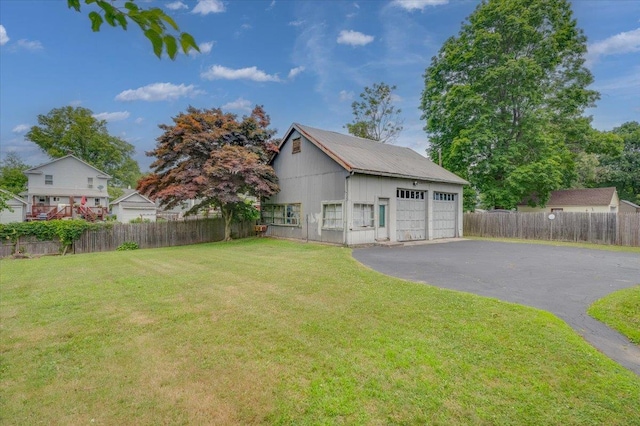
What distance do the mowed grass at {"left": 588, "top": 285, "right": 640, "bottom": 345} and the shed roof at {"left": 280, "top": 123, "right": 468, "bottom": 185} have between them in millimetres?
9313

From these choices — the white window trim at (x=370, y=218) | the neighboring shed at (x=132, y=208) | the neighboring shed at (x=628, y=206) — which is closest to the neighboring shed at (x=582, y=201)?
the neighboring shed at (x=628, y=206)

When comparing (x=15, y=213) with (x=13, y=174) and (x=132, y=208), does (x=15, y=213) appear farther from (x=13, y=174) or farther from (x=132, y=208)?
(x=13, y=174)

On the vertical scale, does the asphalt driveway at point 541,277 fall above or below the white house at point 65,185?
below

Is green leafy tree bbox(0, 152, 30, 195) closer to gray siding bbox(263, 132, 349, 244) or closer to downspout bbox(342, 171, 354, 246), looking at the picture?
gray siding bbox(263, 132, 349, 244)

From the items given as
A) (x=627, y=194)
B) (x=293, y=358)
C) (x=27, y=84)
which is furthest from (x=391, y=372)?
(x=627, y=194)

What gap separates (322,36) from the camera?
1717cm

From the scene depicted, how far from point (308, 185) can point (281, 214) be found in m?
3.11

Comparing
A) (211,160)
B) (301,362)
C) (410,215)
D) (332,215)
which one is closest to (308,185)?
(332,215)

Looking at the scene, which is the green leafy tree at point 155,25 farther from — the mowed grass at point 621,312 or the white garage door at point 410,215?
the white garage door at point 410,215

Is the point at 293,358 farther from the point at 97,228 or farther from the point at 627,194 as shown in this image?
the point at 627,194

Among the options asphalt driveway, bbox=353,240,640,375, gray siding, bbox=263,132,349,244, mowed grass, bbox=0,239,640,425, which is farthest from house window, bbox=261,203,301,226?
mowed grass, bbox=0,239,640,425

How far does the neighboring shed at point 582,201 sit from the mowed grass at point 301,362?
29104 mm

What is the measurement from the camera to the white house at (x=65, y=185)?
104 ft

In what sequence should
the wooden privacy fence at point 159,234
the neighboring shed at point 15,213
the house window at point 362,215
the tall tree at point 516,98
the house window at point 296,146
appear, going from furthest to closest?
the neighboring shed at point 15,213
the tall tree at point 516,98
the house window at point 296,146
the wooden privacy fence at point 159,234
the house window at point 362,215
